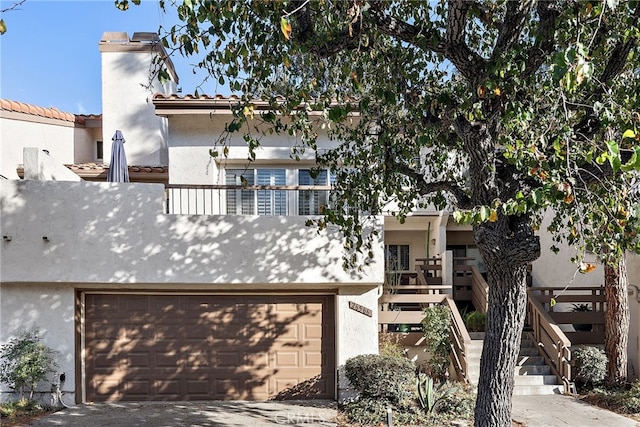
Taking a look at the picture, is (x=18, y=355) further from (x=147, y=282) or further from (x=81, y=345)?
(x=147, y=282)

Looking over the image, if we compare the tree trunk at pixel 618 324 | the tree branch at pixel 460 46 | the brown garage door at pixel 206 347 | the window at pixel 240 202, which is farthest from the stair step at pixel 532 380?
the window at pixel 240 202

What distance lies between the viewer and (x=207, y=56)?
6.33 meters

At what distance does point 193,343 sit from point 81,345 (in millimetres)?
2261

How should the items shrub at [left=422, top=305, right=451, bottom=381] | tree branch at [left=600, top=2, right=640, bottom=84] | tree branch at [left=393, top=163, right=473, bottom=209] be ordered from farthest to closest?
1. shrub at [left=422, top=305, right=451, bottom=381]
2. tree branch at [left=393, top=163, right=473, bottom=209]
3. tree branch at [left=600, top=2, right=640, bottom=84]

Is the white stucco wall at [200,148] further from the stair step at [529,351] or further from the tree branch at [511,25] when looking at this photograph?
the stair step at [529,351]

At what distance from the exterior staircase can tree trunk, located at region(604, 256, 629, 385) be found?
1176 millimetres

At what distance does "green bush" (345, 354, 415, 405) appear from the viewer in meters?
8.64

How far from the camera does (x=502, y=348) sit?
610 cm

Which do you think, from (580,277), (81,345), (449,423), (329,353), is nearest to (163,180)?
(81,345)

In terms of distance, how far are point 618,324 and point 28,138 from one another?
18477mm

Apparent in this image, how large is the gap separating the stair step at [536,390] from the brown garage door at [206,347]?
13.2 feet

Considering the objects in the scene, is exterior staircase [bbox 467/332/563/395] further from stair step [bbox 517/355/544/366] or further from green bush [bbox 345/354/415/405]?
green bush [bbox 345/354/415/405]

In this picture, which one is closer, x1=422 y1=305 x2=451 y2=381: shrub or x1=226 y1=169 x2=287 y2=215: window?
x1=422 y1=305 x2=451 y2=381: shrub

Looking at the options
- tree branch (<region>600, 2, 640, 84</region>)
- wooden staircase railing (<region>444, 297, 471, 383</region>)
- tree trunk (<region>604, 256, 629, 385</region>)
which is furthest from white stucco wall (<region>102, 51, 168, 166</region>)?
tree trunk (<region>604, 256, 629, 385</region>)
